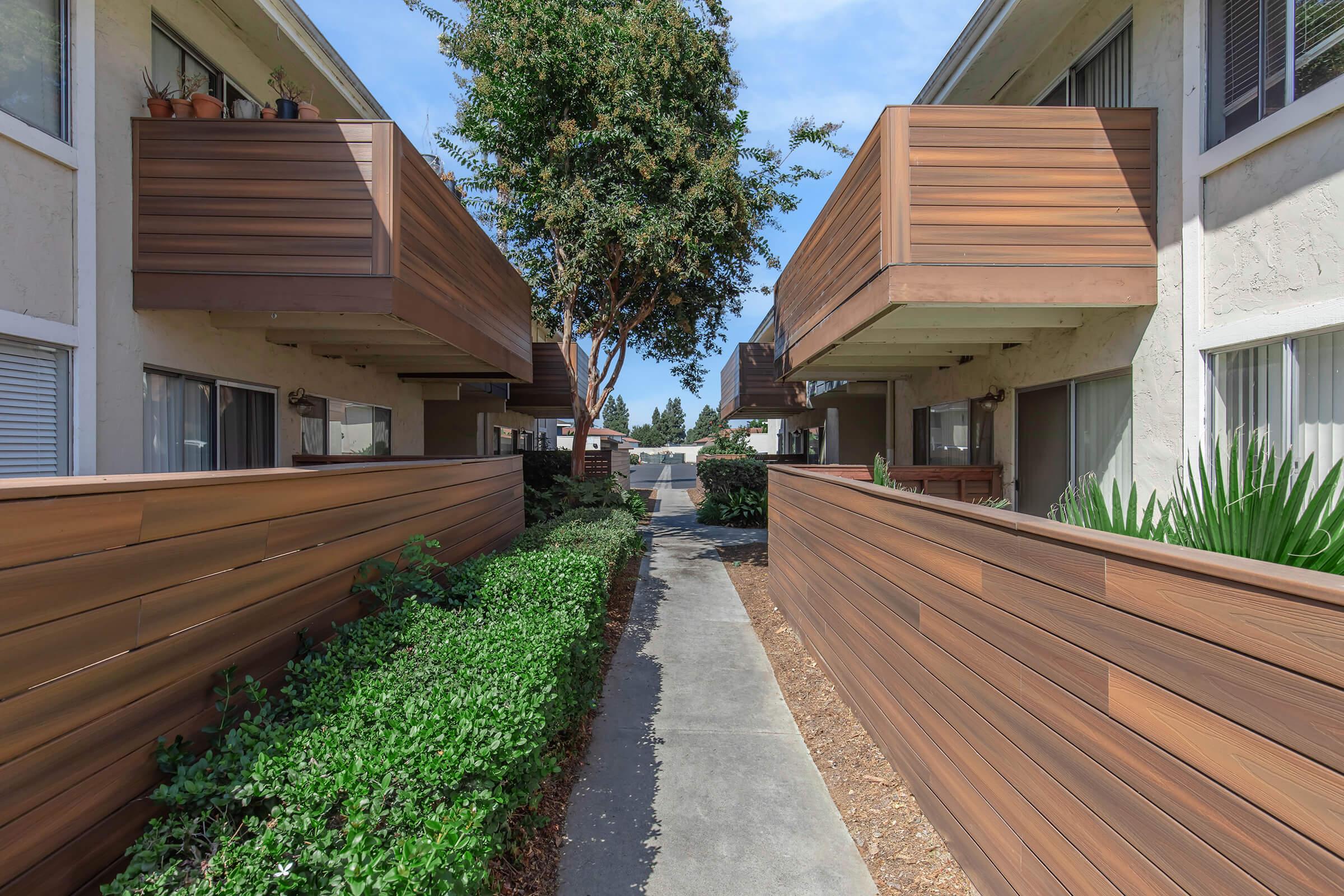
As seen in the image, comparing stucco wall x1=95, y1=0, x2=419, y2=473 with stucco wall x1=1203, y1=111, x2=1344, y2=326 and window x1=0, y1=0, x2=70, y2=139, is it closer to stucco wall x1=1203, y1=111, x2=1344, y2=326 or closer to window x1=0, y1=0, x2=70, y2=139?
window x1=0, y1=0, x2=70, y2=139

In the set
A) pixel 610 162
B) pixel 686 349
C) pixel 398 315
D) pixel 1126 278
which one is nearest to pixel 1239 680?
pixel 1126 278

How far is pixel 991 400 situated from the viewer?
7371 millimetres

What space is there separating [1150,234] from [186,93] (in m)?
8.35

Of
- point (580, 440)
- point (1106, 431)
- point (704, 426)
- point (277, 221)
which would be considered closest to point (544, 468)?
point (580, 440)

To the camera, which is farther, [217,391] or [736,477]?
[736,477]

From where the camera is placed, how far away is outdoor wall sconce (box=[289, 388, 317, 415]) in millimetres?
7082

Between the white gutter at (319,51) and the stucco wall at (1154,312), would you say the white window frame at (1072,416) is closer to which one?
the stucco wall at (1154,312)

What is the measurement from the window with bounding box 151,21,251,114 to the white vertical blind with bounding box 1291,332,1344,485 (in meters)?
8.82

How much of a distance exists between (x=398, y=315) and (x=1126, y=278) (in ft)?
20.2

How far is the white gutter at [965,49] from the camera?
577 cm

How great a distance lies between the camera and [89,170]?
15.0ft

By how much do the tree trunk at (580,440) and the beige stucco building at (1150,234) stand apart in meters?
7.24

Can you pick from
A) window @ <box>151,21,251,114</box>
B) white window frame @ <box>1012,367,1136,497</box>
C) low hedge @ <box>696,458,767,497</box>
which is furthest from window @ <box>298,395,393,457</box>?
low hedge @ <box>696,458,767,497</box>

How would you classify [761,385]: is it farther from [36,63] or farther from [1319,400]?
[36,63]
